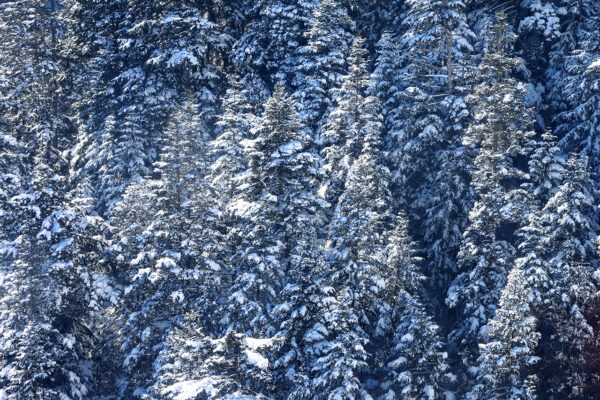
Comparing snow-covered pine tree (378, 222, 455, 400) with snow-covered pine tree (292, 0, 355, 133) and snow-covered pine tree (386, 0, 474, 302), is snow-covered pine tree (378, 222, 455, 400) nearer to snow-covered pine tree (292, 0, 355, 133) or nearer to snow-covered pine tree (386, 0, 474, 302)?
snow-covered pine tree (386, 0, 474, 302)

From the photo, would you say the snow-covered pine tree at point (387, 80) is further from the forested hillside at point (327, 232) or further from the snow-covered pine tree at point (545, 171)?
the snow-covered pine tree at point (545, 171)

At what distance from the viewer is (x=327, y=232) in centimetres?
2362

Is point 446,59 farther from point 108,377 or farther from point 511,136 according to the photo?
point 108,377

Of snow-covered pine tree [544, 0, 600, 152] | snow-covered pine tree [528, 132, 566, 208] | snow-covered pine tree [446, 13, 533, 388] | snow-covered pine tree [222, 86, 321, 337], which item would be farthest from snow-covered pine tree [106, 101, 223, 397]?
snow-covered pine tree [544, 0, 600, 152]

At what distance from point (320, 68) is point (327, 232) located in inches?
498

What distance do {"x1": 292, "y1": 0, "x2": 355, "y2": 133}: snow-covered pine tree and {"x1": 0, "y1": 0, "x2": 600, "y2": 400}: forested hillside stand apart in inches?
6.8

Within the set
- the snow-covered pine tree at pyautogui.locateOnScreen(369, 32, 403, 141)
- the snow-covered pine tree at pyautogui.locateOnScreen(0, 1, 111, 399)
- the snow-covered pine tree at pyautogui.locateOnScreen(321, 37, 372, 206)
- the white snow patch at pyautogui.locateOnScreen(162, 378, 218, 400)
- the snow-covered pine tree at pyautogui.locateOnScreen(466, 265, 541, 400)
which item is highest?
the snow-covered pine tree at pyautogui.locateOnScreen(369, 32, 403, 141)

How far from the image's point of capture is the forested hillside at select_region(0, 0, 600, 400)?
2011cm

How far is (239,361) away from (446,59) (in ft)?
82.8

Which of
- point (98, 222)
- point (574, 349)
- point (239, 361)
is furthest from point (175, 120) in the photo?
point (574, 349)

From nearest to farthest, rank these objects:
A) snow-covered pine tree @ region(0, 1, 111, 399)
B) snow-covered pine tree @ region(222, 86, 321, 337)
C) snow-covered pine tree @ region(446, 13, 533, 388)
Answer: snow-covered pine tree @ region(222, 86, 321, 337)
snow-covered pine tree @ region(0, 1, 111, 399)
snow-covered pine tree @ region(446, 13, 533, 388)

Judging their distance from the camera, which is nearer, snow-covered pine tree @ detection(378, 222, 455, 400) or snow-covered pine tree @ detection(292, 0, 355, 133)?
snow-covered pine tree @ detection(378, 222, 455, 400)

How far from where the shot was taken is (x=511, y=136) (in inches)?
1024

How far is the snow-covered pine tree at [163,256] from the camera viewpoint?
2345 centimetres
